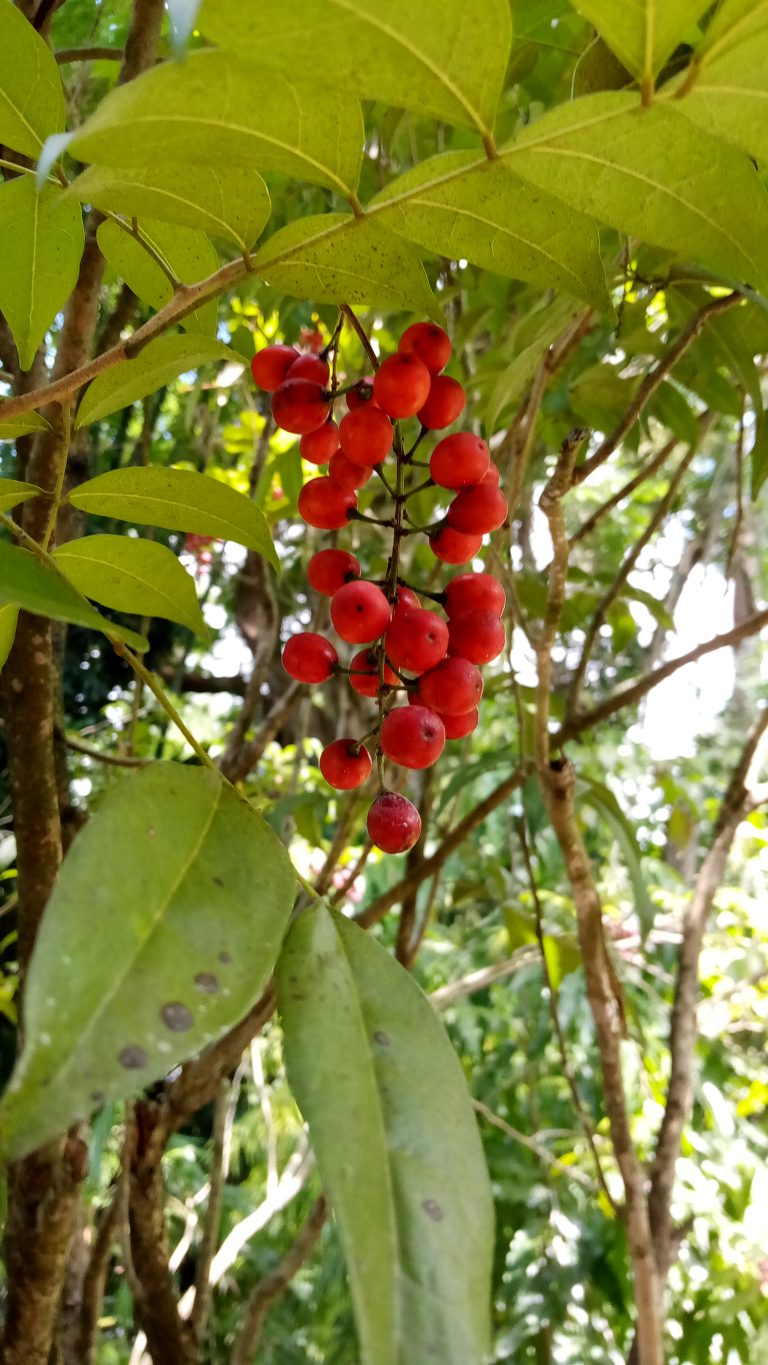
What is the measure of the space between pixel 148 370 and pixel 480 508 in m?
0.16

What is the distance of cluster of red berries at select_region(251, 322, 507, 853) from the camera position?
1.33 ft

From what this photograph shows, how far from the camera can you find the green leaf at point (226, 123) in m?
0.23

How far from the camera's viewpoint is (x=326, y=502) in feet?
1.50

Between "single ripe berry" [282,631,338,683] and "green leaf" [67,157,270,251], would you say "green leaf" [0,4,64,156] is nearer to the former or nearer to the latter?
"green leaf" [67,157,270,251]

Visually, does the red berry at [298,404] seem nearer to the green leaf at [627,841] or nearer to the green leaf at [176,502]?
the green leaf at [176,502]

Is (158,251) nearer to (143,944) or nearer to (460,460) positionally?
(460,460)

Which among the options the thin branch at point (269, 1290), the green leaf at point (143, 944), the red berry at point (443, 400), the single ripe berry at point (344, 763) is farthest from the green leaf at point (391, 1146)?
the thin branch at point (269, 1290)

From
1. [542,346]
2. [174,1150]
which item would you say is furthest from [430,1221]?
[174,1150]

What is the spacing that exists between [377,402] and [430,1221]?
1.03ft

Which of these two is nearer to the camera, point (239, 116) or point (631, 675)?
point (239, 116)

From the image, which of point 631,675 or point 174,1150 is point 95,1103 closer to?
point 174,1150

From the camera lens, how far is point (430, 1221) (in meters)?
0.23

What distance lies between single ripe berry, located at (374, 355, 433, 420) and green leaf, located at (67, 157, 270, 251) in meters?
0.08

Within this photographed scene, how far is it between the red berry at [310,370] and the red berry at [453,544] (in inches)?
3.7
